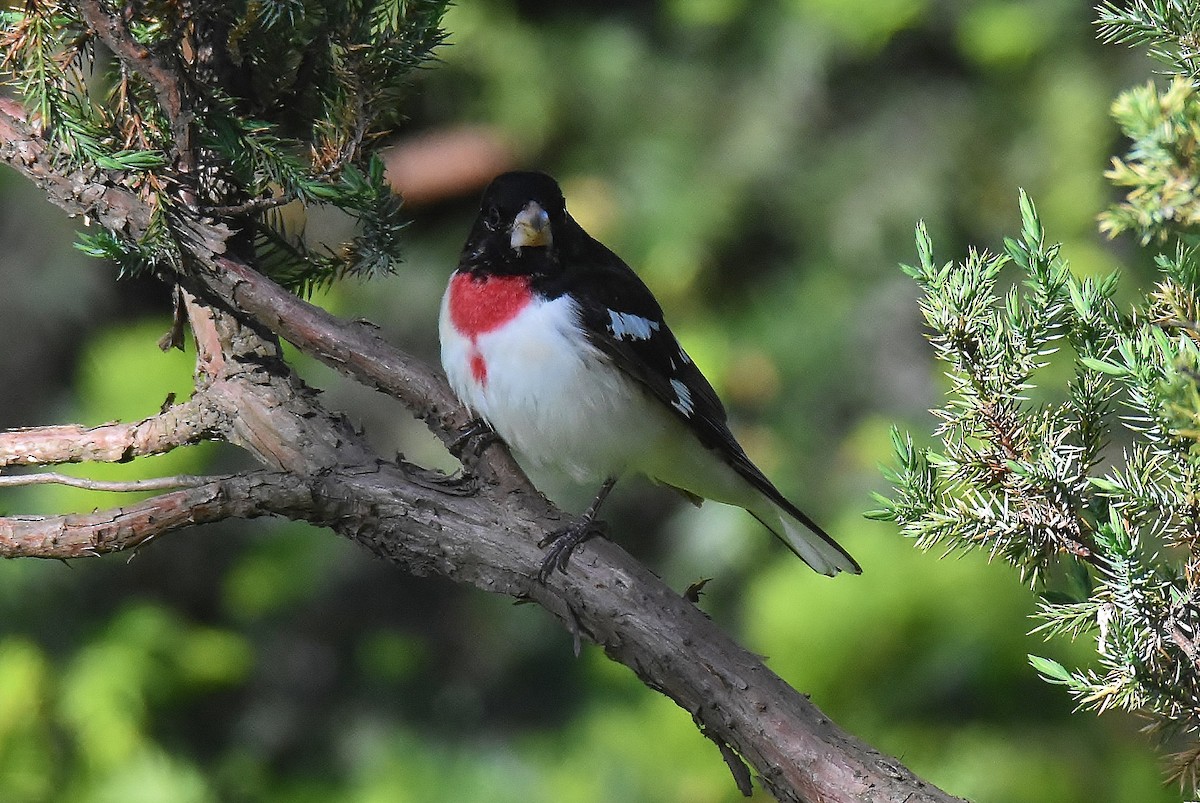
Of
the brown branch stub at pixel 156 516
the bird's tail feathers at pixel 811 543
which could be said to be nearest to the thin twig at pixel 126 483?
the brown branch stub at pixel 156 516

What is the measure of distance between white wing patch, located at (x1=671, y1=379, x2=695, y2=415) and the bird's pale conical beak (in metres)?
0.36

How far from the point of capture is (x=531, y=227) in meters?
2.06

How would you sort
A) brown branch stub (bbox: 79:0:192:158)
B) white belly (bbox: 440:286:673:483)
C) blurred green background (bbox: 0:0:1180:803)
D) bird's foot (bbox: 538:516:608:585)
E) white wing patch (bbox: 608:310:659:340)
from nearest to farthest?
brown branch stub (bbox: 79:0:192:158) → bird's foot (bbox: 538:516:608:585) → white belly (bbox: 440:286:673:483) → white wing patch (bbox: 608:310:659:340) → blurred green background (bbox: 0:0:1180:803)

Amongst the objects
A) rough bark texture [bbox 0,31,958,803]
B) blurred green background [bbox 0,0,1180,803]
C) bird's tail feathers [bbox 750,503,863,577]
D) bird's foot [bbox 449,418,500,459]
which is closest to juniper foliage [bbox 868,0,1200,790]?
rough bark texture [bbox 0,31,958,803]

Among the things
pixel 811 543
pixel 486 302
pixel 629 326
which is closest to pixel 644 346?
pixel 629 326

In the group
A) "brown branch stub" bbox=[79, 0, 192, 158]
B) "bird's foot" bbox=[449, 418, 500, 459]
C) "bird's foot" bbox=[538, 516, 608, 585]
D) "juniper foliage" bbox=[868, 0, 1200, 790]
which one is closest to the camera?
"juniper foliage" bbox=[868, 0, 1200, 790]

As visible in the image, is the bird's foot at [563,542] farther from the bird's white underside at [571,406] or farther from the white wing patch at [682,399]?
the white wing patch at [682,399]

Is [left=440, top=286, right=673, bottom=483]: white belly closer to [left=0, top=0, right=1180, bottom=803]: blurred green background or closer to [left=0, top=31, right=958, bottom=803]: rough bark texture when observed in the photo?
[left=0, top=31, right=958, bottom=803]: rough bark texture

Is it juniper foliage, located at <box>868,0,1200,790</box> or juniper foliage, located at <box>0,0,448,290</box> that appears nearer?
juniper foliage, located at <box>868,0,1200,790</box>

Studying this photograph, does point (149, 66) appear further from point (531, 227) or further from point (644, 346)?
point (644, 346)

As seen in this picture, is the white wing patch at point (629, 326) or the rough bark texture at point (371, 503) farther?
the white wing patch at point (629, 326)

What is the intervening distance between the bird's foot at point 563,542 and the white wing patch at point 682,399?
1.80 ft

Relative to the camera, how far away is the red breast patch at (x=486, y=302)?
6.75 ft

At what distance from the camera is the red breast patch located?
2059 millimetres
